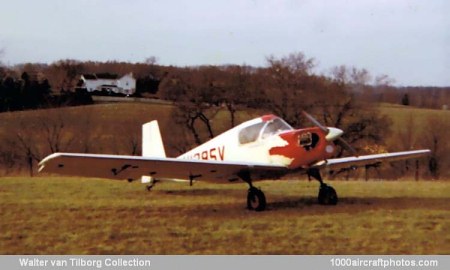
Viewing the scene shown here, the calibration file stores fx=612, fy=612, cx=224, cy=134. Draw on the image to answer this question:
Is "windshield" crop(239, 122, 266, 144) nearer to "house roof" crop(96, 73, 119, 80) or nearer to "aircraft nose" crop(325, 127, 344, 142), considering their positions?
"aircraft nose" crop(325, 127, 344, 142)

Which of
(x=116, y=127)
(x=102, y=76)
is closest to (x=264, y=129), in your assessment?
(x=102, y=76)

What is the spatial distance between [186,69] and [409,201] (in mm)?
4993

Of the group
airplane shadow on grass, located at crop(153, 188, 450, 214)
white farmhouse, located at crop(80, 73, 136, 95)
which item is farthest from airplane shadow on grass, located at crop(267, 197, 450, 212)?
white farmhouse, located at crop(80, 73, 136, 95)

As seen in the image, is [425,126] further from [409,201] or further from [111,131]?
[111,131]

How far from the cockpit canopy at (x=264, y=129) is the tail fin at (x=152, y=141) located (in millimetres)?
3137

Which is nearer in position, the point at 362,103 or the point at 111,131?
the point at 362,103

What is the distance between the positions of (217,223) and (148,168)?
67.9 inches

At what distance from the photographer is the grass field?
6.63 m

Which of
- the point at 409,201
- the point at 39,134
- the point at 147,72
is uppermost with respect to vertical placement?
the point at 147,72

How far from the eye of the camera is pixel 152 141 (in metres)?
13.2

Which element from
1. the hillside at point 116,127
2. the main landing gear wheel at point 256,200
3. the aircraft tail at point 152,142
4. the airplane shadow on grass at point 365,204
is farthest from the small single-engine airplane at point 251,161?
the aircraft tail at point 152,142

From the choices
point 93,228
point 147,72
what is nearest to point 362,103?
point 147,72

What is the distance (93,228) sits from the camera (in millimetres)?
7930

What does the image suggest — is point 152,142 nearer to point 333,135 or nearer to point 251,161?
point 251,161
